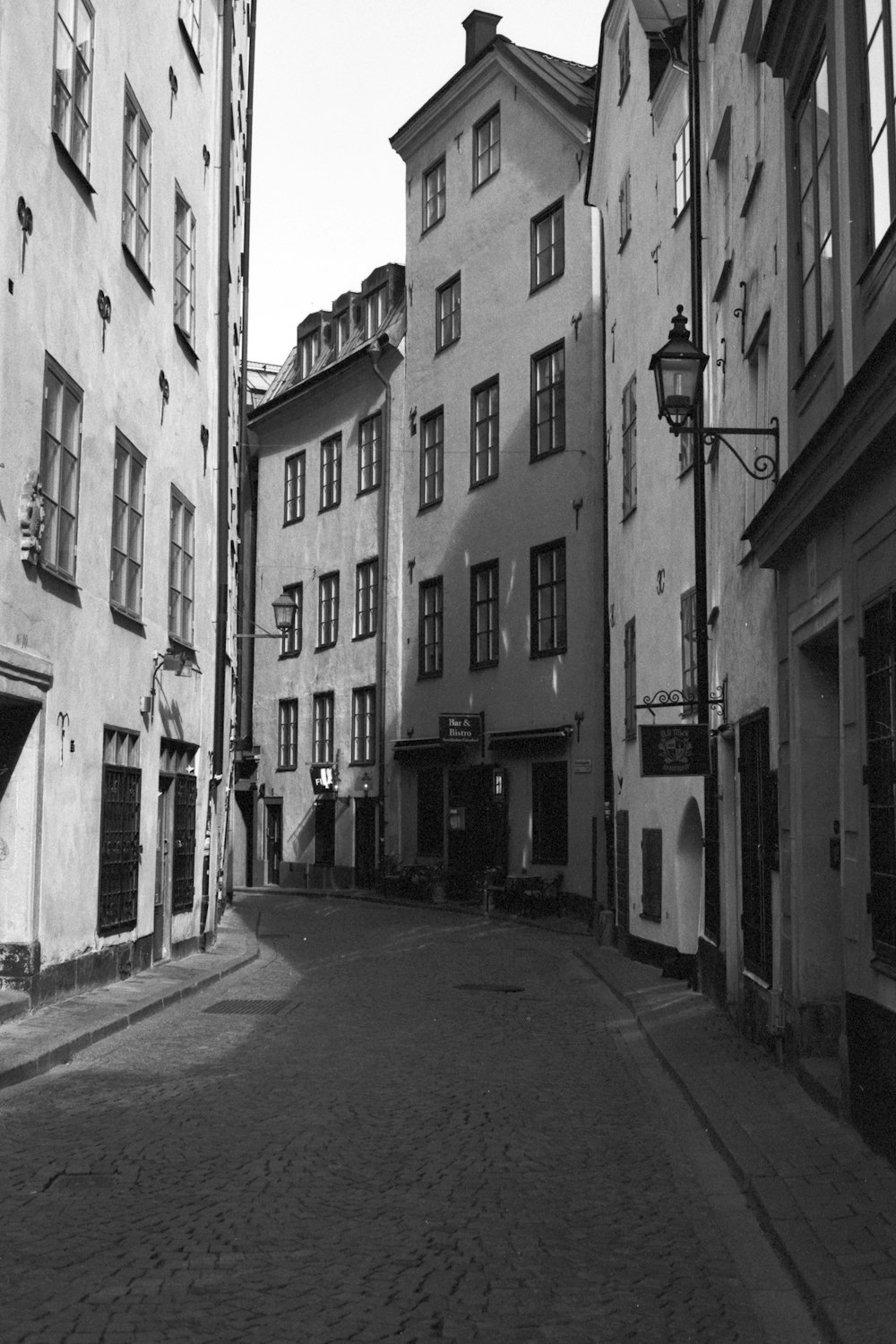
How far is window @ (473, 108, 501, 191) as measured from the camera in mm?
32562

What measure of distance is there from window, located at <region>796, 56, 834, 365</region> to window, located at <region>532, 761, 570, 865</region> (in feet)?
59.2

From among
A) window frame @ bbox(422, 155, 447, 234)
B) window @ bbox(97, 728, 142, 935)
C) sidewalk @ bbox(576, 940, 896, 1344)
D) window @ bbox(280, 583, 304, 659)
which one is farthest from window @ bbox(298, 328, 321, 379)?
sidewalk @ bbox(576, 940, 896, 1344)

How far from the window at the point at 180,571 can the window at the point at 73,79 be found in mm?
4972

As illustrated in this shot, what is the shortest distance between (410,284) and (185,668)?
1949cm

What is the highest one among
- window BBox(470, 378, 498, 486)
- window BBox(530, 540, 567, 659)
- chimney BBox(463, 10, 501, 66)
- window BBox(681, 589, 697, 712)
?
chimney BBox(463, 10, 501, 66)

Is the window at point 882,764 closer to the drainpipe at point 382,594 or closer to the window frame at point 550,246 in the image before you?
the window frame at point 550,246

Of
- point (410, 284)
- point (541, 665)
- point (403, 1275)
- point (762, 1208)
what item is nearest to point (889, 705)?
point (762, 1208)

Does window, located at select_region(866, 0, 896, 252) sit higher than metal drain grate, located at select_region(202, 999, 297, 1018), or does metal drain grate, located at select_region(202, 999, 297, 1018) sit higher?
window, located at select_region(866, 0, 896, 252)

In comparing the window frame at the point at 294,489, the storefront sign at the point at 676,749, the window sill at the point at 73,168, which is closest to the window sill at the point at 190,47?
the window sill at the point at 73,168

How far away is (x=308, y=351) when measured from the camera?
4275 centimetres

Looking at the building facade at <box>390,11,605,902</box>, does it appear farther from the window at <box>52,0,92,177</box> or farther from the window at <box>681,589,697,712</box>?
the window at <box>52,0,92,177</box>

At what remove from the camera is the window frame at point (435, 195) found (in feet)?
115

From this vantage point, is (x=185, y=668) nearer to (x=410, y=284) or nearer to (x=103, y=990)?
(x=103, y=990)

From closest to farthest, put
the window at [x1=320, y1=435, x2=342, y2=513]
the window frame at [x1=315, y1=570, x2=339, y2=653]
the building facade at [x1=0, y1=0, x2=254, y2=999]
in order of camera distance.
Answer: the building facade at [x1=0, y1=0, x2=254, y2=999]
the window frame at [x1=315, y1=570, x2=339, y2=653]
the window at [x1=320, y1=435, x2=342, y2=513]
